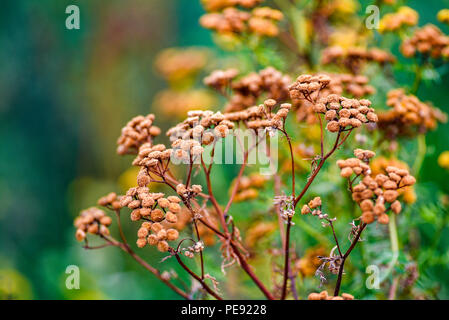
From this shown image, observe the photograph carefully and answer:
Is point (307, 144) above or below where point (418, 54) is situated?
below

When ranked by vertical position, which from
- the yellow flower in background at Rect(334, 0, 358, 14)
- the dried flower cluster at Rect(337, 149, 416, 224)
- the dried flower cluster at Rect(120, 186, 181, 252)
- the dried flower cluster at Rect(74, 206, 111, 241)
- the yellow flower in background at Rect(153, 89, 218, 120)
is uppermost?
the yellow flower in background at Rect(334, 0, 358, 14)

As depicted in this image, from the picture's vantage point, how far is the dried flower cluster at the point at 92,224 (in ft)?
3.45

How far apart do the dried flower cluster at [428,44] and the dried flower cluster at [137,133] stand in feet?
2.71

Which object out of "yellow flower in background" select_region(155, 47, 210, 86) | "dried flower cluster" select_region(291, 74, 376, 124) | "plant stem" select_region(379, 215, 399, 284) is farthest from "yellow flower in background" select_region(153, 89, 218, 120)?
"plant stem" select_region(379, 215, 399, 284)

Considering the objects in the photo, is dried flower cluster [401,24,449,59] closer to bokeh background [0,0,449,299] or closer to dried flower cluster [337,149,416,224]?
dried flower cluster [337,149,416,224]

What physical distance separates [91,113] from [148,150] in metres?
2.68

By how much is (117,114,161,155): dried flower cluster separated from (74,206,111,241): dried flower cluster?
0.18m

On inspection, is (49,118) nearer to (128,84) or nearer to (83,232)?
(128,84)

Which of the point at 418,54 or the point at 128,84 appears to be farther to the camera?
the point at 128,84

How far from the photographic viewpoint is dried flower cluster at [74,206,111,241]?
3.45 ft

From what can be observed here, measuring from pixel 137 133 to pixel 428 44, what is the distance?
929mm

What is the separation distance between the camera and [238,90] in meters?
1.27
